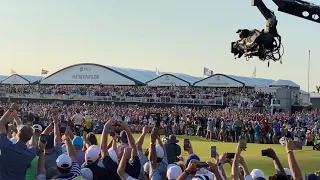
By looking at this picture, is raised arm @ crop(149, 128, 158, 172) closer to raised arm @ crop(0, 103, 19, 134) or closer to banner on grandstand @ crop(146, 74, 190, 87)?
raised arm @ crop(0, 103, 19, 134)

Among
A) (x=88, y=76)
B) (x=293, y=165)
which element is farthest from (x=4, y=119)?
(x=88, y=76)

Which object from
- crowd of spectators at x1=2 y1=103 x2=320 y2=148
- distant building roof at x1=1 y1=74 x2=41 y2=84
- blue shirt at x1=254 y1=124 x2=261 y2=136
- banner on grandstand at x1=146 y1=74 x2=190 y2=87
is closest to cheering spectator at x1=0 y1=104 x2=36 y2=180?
crowd of spectators at x1=2 y1=103 x2=320 y2=148

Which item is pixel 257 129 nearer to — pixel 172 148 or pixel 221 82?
pixel 172 148

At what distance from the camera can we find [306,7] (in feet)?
40.2

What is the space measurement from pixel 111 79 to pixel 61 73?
7863 mm

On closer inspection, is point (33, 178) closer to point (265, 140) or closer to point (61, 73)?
point (265, 140)

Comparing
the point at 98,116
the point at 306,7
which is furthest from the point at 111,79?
the point at 306,7

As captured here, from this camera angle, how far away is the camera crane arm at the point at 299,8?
39.3 feet

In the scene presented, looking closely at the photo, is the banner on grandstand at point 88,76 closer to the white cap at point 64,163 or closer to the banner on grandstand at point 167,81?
the banner on grandstand at point 167,81

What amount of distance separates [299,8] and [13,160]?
766cm

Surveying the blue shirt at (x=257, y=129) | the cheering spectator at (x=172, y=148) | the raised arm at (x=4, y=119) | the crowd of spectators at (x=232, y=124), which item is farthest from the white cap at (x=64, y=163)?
the blue shirt at (x=257, y=129)

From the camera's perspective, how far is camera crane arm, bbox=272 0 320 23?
39.3 feet

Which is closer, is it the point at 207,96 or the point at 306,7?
the point at 306,7

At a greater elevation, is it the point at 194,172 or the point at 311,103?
the point at 311,103
